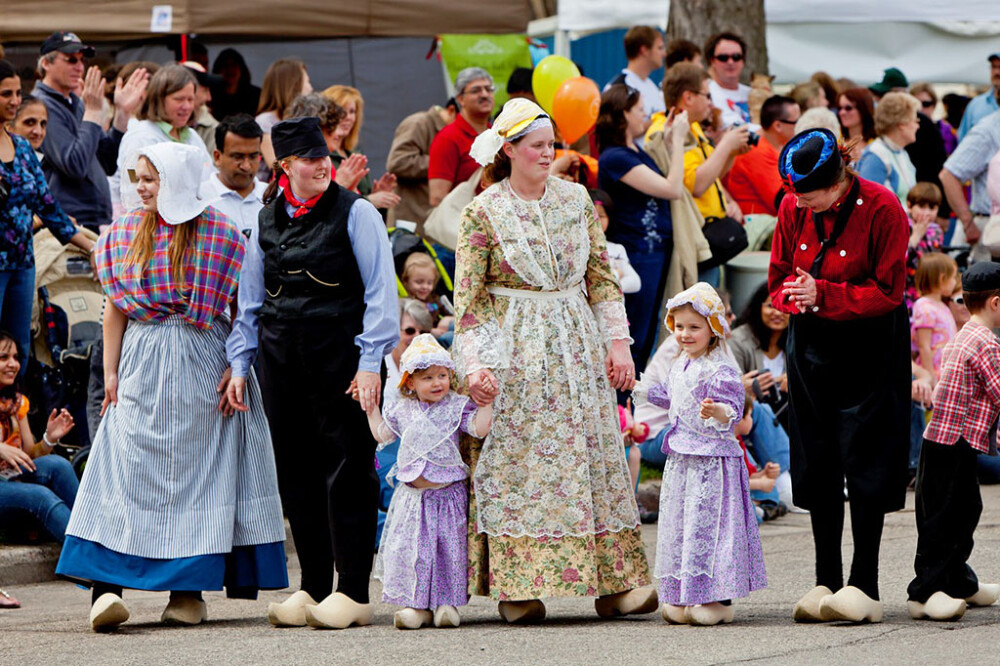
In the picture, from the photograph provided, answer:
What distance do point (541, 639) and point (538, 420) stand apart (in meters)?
0.91

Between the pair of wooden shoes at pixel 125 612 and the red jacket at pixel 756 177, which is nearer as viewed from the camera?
the pair of wooden shoes at pixel 125 612

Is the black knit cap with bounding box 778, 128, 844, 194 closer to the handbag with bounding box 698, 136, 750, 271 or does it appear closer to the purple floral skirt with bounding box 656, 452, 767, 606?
the purple floral skirt with bounding box 656, 452, 767, 606

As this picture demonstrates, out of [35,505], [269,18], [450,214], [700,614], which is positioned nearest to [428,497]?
[700,614]

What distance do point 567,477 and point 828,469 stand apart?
102 centimetres

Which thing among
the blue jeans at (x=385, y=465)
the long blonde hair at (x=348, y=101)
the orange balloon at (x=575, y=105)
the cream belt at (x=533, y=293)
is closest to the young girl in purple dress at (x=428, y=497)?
the cream belt at (x=533, y=293)

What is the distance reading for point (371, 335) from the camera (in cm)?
666

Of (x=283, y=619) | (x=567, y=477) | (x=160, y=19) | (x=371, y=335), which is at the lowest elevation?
(x=283, y=619)

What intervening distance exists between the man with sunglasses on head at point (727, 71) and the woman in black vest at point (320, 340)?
614 cm

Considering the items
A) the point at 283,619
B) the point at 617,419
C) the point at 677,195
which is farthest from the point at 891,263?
the point at 677,195

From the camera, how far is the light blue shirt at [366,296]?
667 cm

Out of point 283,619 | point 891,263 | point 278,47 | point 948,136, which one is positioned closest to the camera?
point 891,263

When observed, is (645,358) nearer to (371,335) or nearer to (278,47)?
(371,335)

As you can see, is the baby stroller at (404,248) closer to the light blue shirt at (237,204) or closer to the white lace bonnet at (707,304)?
the light blue shirt at (237,204)

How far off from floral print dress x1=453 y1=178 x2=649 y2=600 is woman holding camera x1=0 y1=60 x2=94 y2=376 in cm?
295
